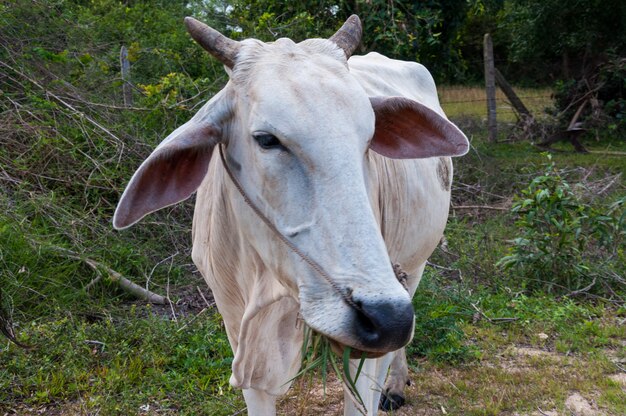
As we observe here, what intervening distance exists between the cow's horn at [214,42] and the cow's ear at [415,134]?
1.52 feet

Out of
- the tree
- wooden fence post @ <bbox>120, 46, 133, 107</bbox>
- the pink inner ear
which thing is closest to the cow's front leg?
the pink inner ear

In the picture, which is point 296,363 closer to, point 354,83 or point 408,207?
point 408,207

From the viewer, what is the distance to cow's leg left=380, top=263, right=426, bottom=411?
348cm

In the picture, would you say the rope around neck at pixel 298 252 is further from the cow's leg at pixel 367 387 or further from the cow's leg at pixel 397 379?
the cow's leg at pixel 397 379

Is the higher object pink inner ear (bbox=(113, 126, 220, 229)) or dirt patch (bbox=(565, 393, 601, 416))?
pink inner ear (bbox=(113, 126, 220, 229))

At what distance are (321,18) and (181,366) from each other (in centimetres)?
462

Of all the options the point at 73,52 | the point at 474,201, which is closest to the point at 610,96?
the point at 474,201

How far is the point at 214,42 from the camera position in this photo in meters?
2.00

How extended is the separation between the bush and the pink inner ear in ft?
11.2

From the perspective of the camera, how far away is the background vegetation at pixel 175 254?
355 centimetres

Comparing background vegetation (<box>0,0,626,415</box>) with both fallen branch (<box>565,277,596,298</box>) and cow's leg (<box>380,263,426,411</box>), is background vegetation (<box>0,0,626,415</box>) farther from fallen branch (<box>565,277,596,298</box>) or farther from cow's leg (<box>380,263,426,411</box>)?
cow's leg (<box>380,263,426,411</box>)

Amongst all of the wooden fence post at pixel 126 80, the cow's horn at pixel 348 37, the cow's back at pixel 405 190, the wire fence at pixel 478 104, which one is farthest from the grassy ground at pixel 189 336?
the wire fence at pixel 478 104

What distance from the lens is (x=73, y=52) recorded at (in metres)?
6.18

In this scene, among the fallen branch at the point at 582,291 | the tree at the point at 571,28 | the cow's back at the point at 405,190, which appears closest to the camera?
the cow's back at the point at 405,190
